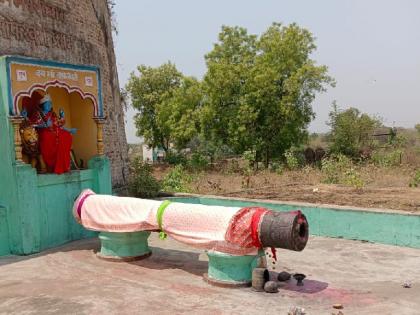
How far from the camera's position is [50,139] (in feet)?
24.6

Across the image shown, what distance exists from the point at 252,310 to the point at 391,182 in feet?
36.9

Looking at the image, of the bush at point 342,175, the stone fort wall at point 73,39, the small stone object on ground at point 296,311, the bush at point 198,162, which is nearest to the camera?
the small stone object on ground at point 296,311

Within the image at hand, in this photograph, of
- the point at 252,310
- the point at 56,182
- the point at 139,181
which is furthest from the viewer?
the point at 139,181

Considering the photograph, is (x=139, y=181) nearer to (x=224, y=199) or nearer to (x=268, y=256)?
(x=224, y=199)

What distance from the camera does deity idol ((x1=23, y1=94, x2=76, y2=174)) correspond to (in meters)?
7.45

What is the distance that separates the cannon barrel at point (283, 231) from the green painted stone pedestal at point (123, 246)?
6.80 ft

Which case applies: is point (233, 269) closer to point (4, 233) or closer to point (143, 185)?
point (4, 233)

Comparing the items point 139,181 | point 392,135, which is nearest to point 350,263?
point 139,181

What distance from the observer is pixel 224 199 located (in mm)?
9625

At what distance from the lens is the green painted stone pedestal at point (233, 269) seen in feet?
17.1

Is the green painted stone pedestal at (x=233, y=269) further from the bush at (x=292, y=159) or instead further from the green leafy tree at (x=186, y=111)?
the green leafy tree at (x=186, y=111)

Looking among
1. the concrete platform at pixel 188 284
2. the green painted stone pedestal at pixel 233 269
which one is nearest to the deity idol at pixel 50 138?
the concrete platform at pixel 188 284

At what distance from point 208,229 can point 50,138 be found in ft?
11.4

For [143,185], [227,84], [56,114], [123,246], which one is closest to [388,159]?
[227,84]
